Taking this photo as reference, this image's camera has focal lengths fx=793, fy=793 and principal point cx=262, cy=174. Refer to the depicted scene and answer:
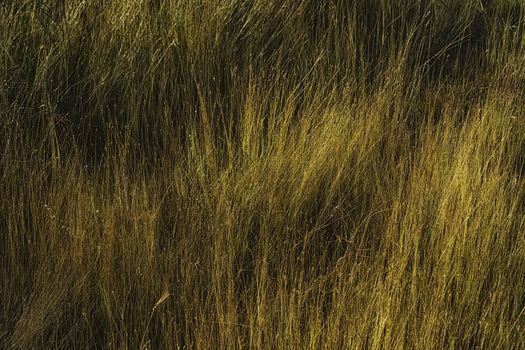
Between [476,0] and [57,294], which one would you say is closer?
[57,294]

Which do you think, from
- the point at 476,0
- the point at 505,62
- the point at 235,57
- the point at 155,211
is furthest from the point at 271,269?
the point at 476,0

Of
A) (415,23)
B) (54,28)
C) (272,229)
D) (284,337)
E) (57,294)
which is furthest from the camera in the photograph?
(415,23)

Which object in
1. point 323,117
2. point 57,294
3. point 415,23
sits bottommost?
point 57,294

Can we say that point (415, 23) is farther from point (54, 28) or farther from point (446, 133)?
point (54, 28)

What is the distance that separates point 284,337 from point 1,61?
6.46 ft

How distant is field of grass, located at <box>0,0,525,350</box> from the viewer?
226 cm

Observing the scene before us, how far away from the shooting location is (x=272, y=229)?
271 cm

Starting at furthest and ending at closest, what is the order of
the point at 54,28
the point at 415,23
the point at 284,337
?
the point at 415,23 → the point at 54,28 → the point at 284,337

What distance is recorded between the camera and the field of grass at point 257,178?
2260 millimetres

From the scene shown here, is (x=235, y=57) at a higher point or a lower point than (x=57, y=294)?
higher

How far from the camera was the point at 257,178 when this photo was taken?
113 inches

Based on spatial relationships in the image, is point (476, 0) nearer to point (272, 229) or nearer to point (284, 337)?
point (272, 229)

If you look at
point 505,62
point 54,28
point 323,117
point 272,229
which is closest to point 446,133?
point 323,117

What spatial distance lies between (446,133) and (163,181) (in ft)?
3.63
